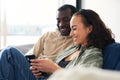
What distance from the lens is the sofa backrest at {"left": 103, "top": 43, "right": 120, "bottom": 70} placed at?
1650mm

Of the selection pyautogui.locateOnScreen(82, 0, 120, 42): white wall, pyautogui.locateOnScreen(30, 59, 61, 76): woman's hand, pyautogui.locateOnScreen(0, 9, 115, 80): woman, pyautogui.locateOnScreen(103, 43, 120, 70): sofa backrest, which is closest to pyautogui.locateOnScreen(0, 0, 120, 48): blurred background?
pyautogui.locateOnScreen(82, 0, 120, 42): white wall

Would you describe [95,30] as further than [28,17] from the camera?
No

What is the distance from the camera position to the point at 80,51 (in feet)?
5.93

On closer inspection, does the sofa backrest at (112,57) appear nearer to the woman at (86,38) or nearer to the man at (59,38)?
the woman at (86,38)

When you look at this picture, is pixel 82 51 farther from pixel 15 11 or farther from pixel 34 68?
pixel 15 11

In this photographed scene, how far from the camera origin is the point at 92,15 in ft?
5.88

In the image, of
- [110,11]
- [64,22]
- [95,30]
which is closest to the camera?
[95,30]

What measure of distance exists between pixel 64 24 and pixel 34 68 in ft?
1.91

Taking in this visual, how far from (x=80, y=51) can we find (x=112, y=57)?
24 cm

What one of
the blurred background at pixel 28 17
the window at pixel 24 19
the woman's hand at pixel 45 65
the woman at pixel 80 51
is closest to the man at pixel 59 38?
the woman at pixel 80 51

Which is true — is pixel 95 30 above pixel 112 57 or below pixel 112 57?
above

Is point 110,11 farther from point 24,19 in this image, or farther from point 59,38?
point 24,19

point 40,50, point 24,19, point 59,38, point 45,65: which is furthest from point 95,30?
point 24,19

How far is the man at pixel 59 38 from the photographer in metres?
2.24
